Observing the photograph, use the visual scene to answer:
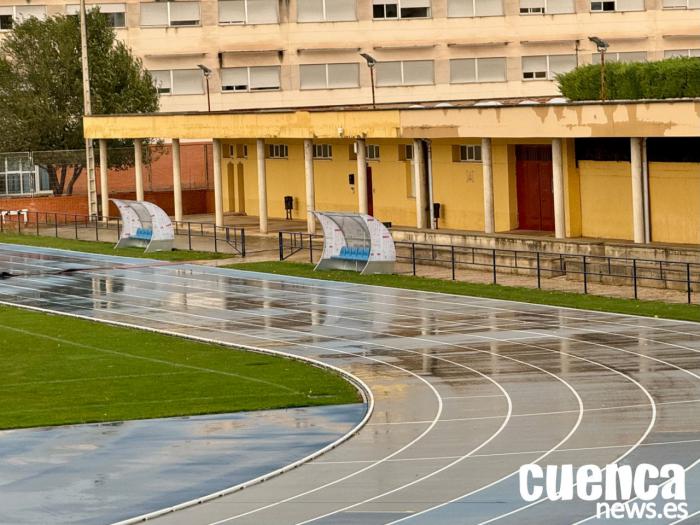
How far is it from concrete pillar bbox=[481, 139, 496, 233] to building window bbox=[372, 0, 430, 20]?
39764mm

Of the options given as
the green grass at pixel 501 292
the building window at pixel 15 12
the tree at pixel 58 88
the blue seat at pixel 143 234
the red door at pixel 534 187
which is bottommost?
the green grass at pixel 501 292

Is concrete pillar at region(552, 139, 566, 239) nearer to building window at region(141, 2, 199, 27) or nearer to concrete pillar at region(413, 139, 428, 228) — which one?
concrete pillar at region(413, 139, 428, 228)

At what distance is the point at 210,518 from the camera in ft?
74.0

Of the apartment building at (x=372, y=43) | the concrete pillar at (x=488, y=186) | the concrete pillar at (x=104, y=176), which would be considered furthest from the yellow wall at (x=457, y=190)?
the apartment building at (x=372, y=43)

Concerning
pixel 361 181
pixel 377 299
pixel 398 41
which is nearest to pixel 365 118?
pixel 361 181

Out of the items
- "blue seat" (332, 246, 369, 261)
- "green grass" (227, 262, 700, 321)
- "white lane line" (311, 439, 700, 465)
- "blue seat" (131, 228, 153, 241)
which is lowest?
"white lane line" (311, 439, 700, 465)

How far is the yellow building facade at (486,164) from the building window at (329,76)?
21.2 m

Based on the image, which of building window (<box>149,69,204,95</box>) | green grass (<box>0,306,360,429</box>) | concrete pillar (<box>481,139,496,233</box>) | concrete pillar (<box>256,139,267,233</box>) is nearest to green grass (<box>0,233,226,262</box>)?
concrete pillar (<box>256,139,267,233</box>)

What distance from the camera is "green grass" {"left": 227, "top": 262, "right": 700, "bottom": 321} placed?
41.8m

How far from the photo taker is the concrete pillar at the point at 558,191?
2140 inches

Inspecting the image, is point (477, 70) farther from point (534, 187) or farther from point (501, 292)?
point (501, 292)

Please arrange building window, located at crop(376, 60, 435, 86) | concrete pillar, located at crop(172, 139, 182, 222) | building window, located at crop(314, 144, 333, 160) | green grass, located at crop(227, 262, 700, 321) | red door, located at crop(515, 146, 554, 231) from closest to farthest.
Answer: green grass, located at crop(227, 262, 700, 321)
red door, located at crop(515, 146, 554, 231)
building window, located at crop(314, 144, 333, 160)
concrete pillar, located at crop(172, 139, 182, 222)
building window, located at crop(376, 60, 435, 86)

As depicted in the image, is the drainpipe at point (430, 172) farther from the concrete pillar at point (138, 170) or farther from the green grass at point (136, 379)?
the green grass at point (136, 379)

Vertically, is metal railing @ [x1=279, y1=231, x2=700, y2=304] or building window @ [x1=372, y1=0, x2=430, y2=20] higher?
building window @ [x1=372, y1=0, x2=430, y2=20]
